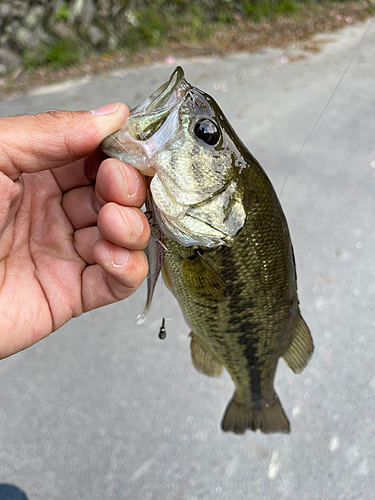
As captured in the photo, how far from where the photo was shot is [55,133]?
89 cm

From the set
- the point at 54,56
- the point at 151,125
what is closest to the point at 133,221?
the point at 151,125

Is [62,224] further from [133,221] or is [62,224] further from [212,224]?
[212,224]

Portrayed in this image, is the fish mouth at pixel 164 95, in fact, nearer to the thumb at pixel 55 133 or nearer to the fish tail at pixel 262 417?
the thumb at pixel 55 133

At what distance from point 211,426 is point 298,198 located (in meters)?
1.37

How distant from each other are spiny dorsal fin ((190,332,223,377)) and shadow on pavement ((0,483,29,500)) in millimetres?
877

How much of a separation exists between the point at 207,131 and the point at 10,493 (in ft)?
4.95

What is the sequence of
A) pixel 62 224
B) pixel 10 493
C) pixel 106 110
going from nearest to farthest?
pixel 106 110 < pixel 62 224 < pixel 10 493

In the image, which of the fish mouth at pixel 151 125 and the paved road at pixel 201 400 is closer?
the fish mouth at pixel 151 125

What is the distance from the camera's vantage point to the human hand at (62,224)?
849 mm

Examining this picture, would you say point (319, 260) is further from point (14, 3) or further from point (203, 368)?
point (14, 3)

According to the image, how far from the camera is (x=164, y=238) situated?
0.94m

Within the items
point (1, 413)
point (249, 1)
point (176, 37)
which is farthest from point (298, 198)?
point (249, 1)

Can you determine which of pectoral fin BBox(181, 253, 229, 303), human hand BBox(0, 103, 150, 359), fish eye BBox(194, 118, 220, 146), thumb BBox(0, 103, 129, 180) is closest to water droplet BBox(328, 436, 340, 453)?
pectoral fin BBox(181, 253, 229, 303)

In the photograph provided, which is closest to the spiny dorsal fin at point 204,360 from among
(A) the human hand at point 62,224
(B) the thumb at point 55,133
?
(A) the human hand at point 62,224
